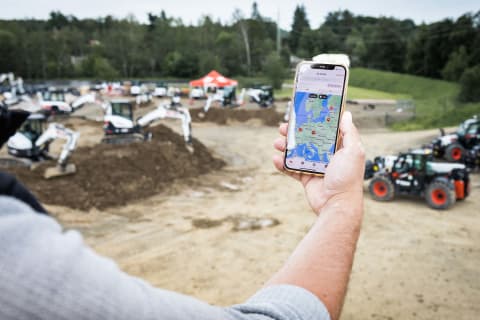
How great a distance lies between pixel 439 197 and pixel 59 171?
35.8ft

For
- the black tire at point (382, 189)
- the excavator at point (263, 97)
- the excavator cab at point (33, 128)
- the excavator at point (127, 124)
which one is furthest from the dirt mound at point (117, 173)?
the excavator at point (263, 97)

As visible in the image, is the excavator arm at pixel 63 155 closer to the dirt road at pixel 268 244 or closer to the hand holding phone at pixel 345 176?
the dirt road at pixel 268 244

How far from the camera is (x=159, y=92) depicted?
37.2m

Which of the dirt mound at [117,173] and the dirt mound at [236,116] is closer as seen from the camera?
the dirt mound at [117,173]

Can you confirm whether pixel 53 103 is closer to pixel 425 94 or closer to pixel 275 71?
pixel 275 71

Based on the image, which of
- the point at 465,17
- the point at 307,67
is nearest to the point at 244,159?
the point at 307,67

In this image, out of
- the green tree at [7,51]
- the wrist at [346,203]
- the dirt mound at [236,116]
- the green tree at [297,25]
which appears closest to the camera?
the wrist at [346,203]

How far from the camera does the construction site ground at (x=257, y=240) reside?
6.14 metres

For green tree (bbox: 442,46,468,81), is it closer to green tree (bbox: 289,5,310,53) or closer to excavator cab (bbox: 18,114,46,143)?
green tree (bbox: 289,5,310,53)

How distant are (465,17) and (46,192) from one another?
50747mm

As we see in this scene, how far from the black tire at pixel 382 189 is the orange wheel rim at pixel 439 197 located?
1043 mm

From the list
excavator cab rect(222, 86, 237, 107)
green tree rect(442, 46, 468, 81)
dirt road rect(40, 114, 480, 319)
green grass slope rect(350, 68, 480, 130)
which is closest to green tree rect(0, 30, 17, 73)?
excavator cab rect(222, 86, 237, 107)

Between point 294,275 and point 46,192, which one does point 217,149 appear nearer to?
point 46,192

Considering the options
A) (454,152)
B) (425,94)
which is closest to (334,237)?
(454,152)
